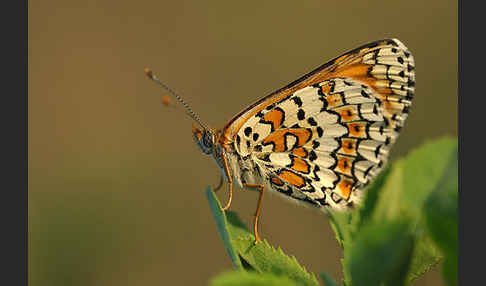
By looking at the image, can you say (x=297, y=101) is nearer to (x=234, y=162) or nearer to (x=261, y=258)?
(x=234, y=162)

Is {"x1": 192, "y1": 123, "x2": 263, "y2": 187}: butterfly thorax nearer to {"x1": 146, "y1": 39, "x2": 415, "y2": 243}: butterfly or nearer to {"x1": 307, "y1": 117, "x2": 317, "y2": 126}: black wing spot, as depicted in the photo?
{"x1": 146, "y1": 39, "x2": 415, "y2": 243}: butterfly

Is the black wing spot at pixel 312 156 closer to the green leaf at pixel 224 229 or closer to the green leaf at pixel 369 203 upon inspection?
the green leaf at pixel 224 229

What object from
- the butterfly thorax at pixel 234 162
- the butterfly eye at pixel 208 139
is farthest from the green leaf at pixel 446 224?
the butterfly eye at pixel 208 139

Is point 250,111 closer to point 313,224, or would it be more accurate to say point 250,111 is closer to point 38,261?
point 38,261

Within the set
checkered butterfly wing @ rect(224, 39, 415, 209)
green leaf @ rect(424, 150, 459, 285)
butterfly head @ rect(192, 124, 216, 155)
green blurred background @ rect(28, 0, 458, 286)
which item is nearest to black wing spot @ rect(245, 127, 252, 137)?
checkered butterfly wing @ rect(224, 39, 415, 209)

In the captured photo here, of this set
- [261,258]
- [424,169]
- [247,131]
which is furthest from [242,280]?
[247,131]

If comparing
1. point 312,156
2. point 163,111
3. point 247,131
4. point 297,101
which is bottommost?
point 312,156
